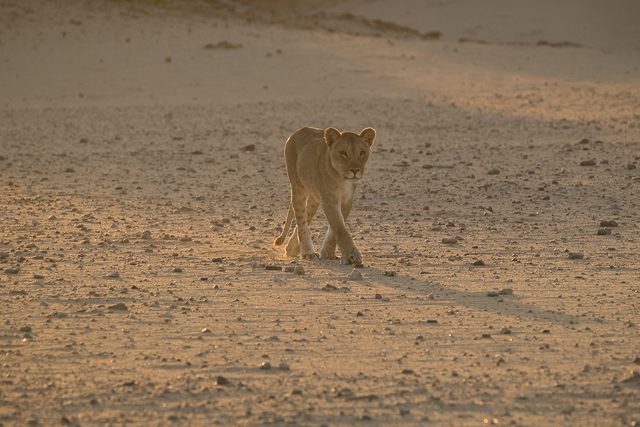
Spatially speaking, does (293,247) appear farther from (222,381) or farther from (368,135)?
(222,381)

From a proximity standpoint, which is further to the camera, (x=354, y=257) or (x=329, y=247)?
(x=329, y=247)

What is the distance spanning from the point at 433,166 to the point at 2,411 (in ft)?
33.4

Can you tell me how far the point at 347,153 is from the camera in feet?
33.3

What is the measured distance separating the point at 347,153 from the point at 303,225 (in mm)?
807

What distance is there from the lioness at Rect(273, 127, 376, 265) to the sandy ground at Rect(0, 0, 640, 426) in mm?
236

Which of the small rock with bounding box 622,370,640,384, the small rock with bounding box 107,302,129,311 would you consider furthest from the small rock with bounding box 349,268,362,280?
the small rock with bounding box 622,370,640,384

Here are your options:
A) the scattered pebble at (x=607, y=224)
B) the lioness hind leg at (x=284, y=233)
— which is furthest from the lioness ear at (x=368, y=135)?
the scattered pebble at (x=607, y=224)

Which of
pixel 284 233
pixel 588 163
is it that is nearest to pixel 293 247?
pixel 284 233

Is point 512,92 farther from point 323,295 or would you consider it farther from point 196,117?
point 323,295

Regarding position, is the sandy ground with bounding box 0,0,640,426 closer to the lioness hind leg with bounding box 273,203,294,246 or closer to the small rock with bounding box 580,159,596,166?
the lioness hind leg with bounding box 273,203,294,246

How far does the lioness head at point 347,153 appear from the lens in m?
10.1

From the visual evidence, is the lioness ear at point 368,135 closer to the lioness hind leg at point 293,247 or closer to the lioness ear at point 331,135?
the lioness ear at point 331,135

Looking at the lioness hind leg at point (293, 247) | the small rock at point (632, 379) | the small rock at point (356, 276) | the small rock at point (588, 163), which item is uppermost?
the small rock at point (632, 379)

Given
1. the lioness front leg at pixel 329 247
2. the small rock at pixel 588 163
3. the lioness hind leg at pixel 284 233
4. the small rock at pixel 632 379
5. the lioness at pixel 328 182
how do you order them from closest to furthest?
the small rock at pixel 632 379 < the lioness at pixel 328 182 < the lioness front leg at pixel 329 247 < the lioness hind leg at pixel 284 233 < the small rock at pixel 588 163
